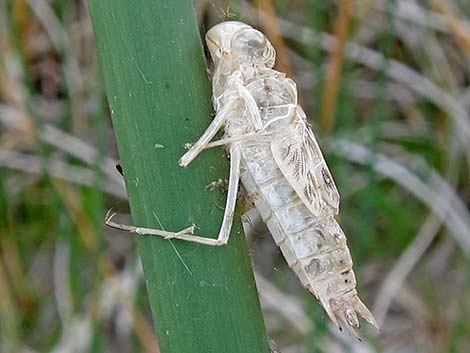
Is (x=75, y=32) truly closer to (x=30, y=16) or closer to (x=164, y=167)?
(x=30, y=16)

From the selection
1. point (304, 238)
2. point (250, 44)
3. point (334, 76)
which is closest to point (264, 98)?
point (250, 44)

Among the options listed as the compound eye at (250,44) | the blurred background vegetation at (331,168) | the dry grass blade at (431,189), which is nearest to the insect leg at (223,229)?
the compound eye at (250,44)

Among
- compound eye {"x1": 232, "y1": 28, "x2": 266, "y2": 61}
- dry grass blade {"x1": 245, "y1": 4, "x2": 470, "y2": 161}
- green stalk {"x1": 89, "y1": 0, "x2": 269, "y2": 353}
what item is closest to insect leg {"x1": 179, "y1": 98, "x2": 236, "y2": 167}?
green stalk {"x1": 89, "y1": 0, "x2": 269, "y2": 353}

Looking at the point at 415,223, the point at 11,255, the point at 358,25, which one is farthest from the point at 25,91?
the point at 415,223

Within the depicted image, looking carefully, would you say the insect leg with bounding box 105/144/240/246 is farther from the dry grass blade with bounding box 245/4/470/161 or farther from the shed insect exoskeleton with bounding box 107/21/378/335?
the dry grass blade with bounding box 245/4/470/161

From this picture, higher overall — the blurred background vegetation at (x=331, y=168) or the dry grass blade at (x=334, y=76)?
the dry grass blade at (x=334, y=76)

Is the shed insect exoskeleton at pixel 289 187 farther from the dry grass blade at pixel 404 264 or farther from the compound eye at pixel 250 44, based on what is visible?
the dry grass blade at pixel 404 264
